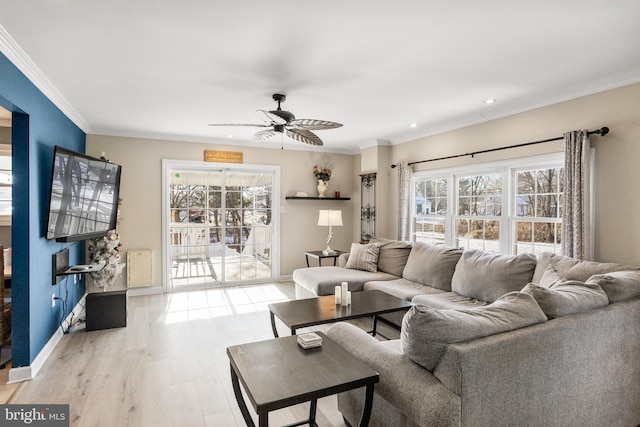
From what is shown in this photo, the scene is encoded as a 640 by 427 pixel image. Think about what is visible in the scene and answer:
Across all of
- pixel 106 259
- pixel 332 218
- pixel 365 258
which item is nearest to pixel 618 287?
pixel 365 258

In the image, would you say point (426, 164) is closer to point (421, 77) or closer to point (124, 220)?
point (421, 77)

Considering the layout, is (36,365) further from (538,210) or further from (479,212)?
(538,210)

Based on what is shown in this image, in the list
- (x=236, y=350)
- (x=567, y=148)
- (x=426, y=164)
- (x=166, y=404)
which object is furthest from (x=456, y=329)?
(x=426, y=164)

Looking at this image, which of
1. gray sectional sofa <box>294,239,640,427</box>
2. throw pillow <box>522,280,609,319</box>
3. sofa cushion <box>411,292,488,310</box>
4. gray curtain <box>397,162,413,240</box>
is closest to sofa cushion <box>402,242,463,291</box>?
sofa cushion <box>411,292,488,310</box>

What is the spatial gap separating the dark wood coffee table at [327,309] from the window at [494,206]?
1700 millimetres

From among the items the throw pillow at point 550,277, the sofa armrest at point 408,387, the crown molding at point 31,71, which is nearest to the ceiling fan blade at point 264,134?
the crown molding at point 31,71

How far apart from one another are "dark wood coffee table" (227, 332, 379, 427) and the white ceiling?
197 centimetres

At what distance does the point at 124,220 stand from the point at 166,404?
3562 mm

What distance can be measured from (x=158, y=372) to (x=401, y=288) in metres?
2.57

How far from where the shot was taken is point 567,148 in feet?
10.8

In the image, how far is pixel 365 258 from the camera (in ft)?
16.0

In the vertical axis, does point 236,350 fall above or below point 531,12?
below

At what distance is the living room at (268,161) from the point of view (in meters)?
2.80

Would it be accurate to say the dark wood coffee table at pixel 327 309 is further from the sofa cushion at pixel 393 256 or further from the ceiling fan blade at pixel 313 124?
the ceiling fan blade at pixel 313 124
